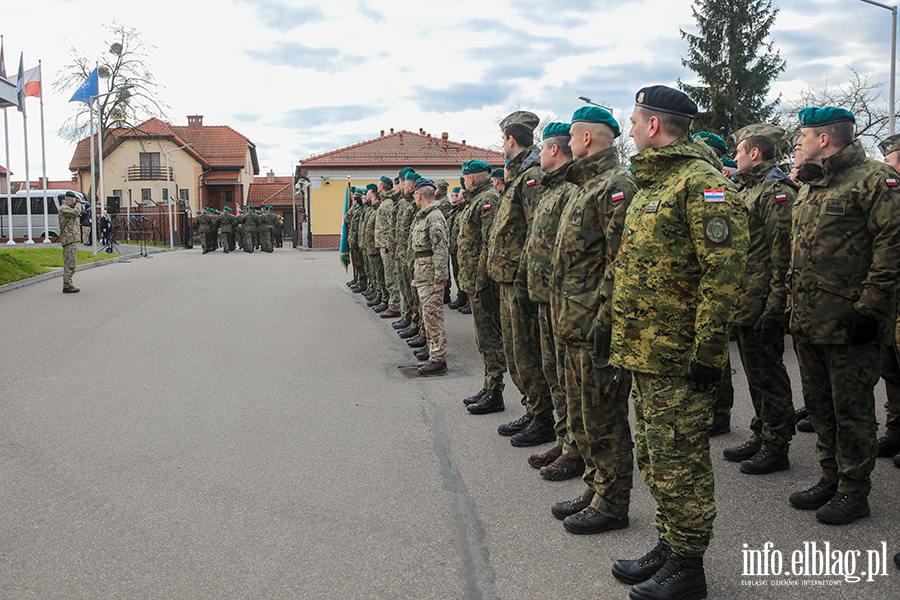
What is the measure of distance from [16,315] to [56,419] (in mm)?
7106

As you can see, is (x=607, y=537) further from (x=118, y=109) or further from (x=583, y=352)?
(x=118, y=109)

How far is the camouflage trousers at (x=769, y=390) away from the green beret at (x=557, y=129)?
1.76 meters

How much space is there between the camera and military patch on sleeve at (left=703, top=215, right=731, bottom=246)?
2770 mm

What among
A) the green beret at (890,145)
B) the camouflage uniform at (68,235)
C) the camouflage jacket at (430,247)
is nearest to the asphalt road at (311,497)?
the camouflage jacket at (430,247)

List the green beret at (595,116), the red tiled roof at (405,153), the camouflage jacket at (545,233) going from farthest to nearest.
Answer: the red tiled roof at (405,153) < the camouflage jacket at (545,233) < the green beret at (595,116)

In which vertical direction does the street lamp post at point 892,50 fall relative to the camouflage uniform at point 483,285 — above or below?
above

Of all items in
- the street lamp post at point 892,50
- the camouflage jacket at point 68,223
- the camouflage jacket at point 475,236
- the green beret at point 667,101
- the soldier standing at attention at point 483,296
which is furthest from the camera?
the street lamp post at point 892,50

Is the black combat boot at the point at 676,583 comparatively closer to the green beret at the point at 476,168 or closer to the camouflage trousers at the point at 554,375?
the camouflage trousers at the point at 554,375

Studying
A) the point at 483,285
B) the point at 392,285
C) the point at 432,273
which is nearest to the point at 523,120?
the point at 483,285

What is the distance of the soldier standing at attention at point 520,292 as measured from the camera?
504 cm

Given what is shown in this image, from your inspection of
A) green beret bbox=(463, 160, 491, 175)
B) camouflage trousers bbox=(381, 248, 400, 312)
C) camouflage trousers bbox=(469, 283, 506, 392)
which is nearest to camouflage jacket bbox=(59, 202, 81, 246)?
camouflage trousers bbox=(381, 248, 400, 312)

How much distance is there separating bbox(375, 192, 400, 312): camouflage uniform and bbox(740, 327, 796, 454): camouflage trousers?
23.1ft

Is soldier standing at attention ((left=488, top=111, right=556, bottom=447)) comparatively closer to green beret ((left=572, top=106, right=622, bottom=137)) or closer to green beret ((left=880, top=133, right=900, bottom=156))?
green beret ((left=572, top=106, right=622, bottom=137))

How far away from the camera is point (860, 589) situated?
3020 mm
